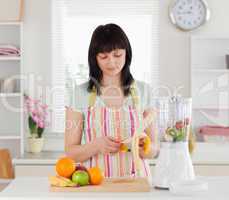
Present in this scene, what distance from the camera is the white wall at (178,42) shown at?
14.9ft

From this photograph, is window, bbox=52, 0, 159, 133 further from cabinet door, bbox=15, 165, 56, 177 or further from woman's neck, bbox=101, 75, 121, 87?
A: woman's neck, bbox=101, 75, 121, 87

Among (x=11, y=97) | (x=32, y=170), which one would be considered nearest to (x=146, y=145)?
(x=32, y=170)

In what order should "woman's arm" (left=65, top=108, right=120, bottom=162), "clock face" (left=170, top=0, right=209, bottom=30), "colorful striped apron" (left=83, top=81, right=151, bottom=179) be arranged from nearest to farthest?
1. "woman's arm" (left=65, top=108, right=120, bottom=162)
2. "colorful striped apron" (left=83, top=81, right=151, bottom=179)
3. "clock face" (left=170, top=0, right=209, bottom=30)

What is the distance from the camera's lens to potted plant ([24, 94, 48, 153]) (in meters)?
4.38

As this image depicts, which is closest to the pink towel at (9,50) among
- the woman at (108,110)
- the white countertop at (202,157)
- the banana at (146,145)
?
the white countertop at (202,157)

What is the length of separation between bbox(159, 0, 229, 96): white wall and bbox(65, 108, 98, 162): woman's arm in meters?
2.15

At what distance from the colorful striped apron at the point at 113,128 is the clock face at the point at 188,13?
203 centimetres

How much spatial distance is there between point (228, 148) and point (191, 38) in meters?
0.92

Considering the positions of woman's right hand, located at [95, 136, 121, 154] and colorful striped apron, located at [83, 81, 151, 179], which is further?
colorful striped apron, located at [83, 81, 151, 179]

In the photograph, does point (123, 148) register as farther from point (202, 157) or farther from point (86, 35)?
point (86, 35)

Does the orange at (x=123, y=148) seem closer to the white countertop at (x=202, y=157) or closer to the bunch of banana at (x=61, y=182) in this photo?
the bunch of banana at (x=61, y=182)

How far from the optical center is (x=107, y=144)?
238 cm

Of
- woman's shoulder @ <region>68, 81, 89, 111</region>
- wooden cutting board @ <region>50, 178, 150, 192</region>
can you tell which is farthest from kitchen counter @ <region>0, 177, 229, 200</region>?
woman's shoulder @ <region>68, 81, 89, 111</region>

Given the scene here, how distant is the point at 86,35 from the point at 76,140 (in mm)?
2208
